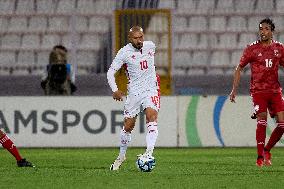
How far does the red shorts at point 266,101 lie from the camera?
43.7 ft

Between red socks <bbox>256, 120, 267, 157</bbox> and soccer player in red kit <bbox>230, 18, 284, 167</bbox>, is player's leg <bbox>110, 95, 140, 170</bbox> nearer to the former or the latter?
soccer player in red kit <bbox>230, 18, 284, 167</bbox>

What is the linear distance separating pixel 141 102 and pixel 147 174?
1312 mm

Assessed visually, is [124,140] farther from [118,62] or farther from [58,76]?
[58,76]

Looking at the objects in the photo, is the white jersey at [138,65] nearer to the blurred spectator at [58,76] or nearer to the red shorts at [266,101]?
the red shorts at [266,101]

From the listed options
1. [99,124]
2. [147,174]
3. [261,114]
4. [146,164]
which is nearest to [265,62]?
[261,114]

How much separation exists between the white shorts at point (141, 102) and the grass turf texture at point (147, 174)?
743mm

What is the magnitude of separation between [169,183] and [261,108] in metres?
3.64

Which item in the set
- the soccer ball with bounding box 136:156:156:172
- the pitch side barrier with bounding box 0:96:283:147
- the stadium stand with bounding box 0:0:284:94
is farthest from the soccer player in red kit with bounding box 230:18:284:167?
the stadium stand with bounding box 0:0:284:94

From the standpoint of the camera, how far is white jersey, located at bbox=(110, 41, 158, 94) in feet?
40.3

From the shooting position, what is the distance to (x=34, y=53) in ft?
79.9

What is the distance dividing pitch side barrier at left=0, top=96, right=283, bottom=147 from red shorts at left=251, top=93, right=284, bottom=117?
5.74 metres

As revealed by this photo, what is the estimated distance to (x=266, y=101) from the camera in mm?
13344

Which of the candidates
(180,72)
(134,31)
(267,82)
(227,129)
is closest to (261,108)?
(267,82)

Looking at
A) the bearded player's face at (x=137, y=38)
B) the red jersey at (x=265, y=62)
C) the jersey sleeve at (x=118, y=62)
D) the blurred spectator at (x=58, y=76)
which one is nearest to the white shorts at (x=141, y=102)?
the jersey sleeve at (x=118, y=62)
